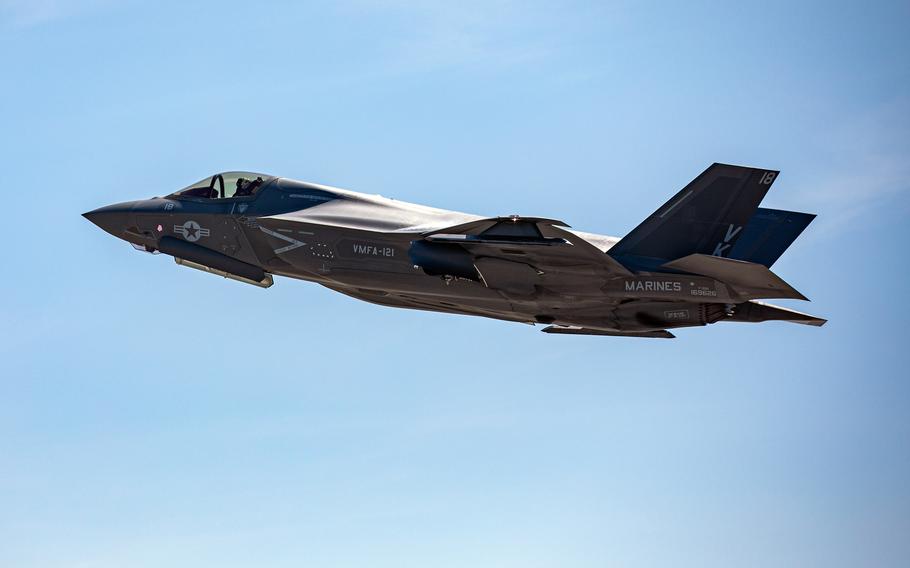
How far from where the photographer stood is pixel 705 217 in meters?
30.3

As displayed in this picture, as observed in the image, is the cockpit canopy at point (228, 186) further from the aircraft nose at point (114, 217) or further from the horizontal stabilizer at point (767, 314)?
the horizontal stabilizer at point (767, 314)

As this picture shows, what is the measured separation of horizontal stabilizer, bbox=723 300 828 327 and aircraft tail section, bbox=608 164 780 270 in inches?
87.2

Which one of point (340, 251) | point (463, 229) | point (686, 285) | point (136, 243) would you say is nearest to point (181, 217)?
point (136, 243)

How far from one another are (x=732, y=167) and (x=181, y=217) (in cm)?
1341

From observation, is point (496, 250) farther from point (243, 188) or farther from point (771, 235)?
point (243, 188)

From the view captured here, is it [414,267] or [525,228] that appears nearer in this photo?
[525,228]

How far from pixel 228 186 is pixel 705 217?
39.0ft

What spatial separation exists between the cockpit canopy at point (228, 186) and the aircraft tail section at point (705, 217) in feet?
31.4

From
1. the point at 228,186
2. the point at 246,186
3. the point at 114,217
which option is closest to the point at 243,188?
the point at 246,186

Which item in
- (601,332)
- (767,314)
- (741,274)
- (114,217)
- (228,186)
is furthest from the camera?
(114,217)

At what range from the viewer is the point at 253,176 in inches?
1374

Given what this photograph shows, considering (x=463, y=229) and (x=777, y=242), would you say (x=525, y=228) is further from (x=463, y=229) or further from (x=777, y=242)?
(x=777, y=242)

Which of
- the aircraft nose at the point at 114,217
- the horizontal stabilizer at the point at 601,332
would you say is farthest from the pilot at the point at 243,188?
the horizontal stabilizer at the point at 601,332

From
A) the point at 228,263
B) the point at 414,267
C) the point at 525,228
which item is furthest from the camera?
the point at 228,263
